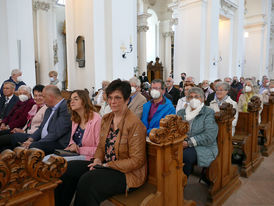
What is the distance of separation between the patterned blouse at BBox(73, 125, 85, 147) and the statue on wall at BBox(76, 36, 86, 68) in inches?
216

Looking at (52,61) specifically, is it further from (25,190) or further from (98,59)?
(25,190)

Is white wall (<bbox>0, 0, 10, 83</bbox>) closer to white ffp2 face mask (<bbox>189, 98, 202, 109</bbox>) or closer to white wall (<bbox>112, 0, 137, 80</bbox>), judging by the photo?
white wall (<bbox>112, 0, 137, 80</bbox>)

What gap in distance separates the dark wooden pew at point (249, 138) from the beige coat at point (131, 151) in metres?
2.25

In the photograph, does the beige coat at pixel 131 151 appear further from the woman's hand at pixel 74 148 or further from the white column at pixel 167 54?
the white column at pixel 167 54

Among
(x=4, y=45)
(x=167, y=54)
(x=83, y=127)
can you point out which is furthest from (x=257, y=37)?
(x=83, y=127)

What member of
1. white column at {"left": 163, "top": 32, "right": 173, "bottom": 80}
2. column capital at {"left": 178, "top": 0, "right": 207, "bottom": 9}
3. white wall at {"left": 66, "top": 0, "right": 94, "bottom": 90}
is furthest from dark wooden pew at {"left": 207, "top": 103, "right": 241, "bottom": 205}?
white column at {"left": 163, "top": 32, "right": 173, "bottom": 80}

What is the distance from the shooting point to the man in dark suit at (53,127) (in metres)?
2.95

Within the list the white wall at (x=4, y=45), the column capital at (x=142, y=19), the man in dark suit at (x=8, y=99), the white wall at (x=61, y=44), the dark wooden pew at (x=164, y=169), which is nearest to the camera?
the dark wooden pew at (x=164, y=169)

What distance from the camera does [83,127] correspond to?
276cm

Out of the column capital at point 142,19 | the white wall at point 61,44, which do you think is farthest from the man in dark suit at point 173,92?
the column capital at point 142,19

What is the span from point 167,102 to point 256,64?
15519 millimetres

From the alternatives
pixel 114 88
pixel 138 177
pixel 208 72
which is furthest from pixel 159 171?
pixel 208 72

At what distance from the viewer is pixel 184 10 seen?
422 inches

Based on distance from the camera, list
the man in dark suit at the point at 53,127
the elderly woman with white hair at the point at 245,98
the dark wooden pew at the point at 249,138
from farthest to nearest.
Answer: the elderly woman with white hair at the point at 245,98 < the dark wooden pew at the point at 249,138 < the man in dark suit at the point at 53,127
